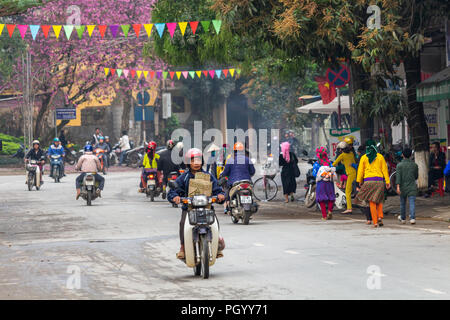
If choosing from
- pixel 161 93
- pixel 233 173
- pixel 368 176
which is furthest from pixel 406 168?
pixel 161 93

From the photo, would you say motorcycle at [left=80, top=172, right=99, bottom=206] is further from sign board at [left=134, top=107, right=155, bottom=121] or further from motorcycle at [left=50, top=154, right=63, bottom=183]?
sign board at [left=134, top=107, right=155, bottom=121]

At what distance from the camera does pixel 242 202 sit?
18.9 m

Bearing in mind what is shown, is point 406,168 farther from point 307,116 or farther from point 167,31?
point 307,116

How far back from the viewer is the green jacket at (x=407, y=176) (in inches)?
721

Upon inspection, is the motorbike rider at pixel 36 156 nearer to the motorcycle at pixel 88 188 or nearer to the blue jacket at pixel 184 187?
the motorcycle at pixel 88 188

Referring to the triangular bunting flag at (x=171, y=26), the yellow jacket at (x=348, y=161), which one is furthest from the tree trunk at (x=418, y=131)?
the triangular bunting flag at (x=171, y=26)

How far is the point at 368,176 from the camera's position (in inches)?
704

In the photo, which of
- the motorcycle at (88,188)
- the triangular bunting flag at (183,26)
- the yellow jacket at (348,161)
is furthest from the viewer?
the motorcycle at (88,188)

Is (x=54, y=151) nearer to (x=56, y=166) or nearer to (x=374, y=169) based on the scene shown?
(x=56, y=166)

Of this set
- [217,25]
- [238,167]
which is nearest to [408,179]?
[238,167]

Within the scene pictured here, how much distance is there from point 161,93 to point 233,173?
144 feet

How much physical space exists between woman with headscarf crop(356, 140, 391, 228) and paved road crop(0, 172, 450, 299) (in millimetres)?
412

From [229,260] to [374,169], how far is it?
18.4 ft

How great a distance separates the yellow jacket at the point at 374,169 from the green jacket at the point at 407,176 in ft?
1.86
